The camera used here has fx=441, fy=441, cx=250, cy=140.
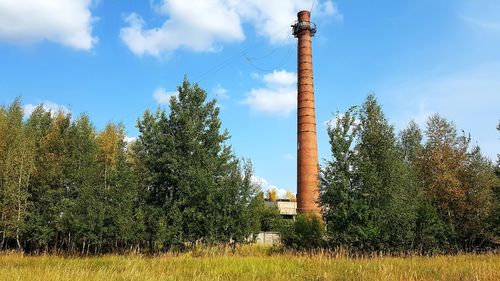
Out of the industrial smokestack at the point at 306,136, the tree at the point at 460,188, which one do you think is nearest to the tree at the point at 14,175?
the industrial smokestack at the point at 306,136

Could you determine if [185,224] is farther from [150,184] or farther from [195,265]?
[195,265]

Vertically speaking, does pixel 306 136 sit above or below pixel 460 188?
above

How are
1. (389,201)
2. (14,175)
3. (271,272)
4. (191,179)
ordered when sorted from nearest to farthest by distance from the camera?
(271,272) < (389,201) < (191,179) < (14,175)

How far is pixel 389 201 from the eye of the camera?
2069 centimetres

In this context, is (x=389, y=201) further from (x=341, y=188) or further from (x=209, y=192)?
(x=209, y=192)

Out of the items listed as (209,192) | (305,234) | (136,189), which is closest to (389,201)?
(305,234)

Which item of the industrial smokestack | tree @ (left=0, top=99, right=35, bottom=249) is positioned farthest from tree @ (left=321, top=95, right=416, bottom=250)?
tree @ (left=0, top=99, right=35, bottom=249)

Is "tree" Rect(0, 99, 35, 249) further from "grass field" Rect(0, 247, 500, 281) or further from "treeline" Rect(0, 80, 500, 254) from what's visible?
"grass field" Rect(0, 247, 500, 281)

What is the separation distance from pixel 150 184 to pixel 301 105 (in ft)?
59.6

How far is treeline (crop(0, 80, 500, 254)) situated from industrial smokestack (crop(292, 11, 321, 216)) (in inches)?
415

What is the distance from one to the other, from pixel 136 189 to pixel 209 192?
172 inches

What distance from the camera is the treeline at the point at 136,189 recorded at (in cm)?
2341

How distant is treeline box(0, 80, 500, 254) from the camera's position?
2112 centimetres

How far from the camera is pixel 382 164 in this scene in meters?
21.4
